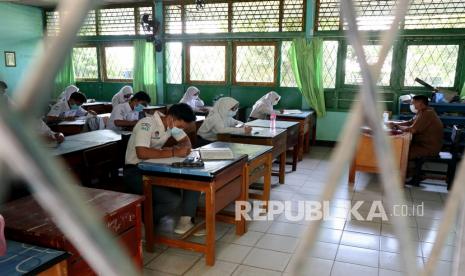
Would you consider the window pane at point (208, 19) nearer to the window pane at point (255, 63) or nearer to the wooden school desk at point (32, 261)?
the window pane at point (255, 63)

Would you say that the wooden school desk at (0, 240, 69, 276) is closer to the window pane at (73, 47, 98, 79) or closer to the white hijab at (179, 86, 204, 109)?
the white hijab at (179, 86, 204, 109)

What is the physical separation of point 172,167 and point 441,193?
3.25 metres

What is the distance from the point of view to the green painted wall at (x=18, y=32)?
305 inches

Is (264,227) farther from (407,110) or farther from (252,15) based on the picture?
(252,15)

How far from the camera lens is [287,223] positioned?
3279mm

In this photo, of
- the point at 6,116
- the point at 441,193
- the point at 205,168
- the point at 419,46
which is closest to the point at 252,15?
the point at 419,46

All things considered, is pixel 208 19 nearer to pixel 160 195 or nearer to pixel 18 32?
pixel 18 32

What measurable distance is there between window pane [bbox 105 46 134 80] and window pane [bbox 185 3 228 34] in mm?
1486

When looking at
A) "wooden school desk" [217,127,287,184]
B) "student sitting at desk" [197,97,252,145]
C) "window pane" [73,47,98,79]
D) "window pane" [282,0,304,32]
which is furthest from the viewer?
"window pane" [73,47,98,79]

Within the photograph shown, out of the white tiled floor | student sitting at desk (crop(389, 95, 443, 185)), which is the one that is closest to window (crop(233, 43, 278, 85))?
student sitting at desk (crop(389, 95, 443, 185))

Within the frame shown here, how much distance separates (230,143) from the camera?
3494mm

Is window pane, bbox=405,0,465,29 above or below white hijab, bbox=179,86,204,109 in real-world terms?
above

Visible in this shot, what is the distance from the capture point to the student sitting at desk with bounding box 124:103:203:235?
2.72m

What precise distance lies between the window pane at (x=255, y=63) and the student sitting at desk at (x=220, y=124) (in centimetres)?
275
